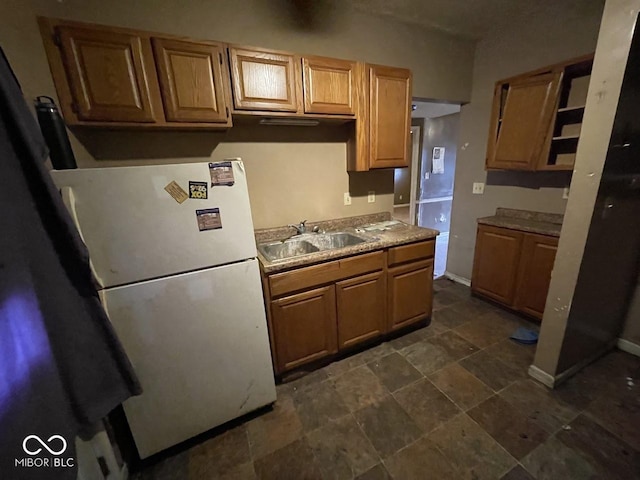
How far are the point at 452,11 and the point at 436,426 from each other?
3.05 metres

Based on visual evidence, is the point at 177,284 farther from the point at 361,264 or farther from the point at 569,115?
the point at 569,115

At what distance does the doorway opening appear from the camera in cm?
459

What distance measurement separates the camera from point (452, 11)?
7.02 feet

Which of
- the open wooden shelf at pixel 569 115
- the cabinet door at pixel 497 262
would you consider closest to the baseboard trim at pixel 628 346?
the cabinet door at pixel 497 262

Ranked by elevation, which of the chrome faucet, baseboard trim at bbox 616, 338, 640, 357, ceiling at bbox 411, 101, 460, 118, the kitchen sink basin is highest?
ceiling at bbox 411, 101, 460, 118

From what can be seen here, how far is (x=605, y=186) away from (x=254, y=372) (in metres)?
2.20

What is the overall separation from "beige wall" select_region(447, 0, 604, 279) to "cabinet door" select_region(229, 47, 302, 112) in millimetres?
2101

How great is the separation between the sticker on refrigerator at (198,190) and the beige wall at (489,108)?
2.82 meters

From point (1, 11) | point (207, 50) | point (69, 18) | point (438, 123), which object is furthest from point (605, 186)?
point (438, 123)

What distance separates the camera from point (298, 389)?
1.81 metres

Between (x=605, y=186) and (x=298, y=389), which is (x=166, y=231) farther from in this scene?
(x=605, y=186)

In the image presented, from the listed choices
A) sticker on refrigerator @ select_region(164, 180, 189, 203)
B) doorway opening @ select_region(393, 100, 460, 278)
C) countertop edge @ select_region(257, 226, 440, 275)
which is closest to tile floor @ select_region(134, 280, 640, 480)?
countertop edge @ select_region(257, 226, 440, 275)

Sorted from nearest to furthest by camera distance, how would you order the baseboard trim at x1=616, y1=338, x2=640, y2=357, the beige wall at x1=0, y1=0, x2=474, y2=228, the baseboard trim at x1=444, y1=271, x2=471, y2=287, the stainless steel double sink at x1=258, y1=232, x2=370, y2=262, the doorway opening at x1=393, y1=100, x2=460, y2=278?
the beige wall at x1=0, y1=0, x2=474, y2=228, the baseboard trim at x1=616, y1=338, x2=640, y2=357, the stainless steel double sink at x1=258, y1=232, x2=370, y2=262, the baseboard trim at x1=444, y1=271, x2=471, y2=287, the doorway opening at x1=393, y1=100, x2=460, y2=278

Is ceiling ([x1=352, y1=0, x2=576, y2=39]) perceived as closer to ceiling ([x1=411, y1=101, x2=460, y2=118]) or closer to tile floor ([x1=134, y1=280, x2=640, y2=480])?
ceiling ([x1=411, y1=101, x2=460, y2=118])
